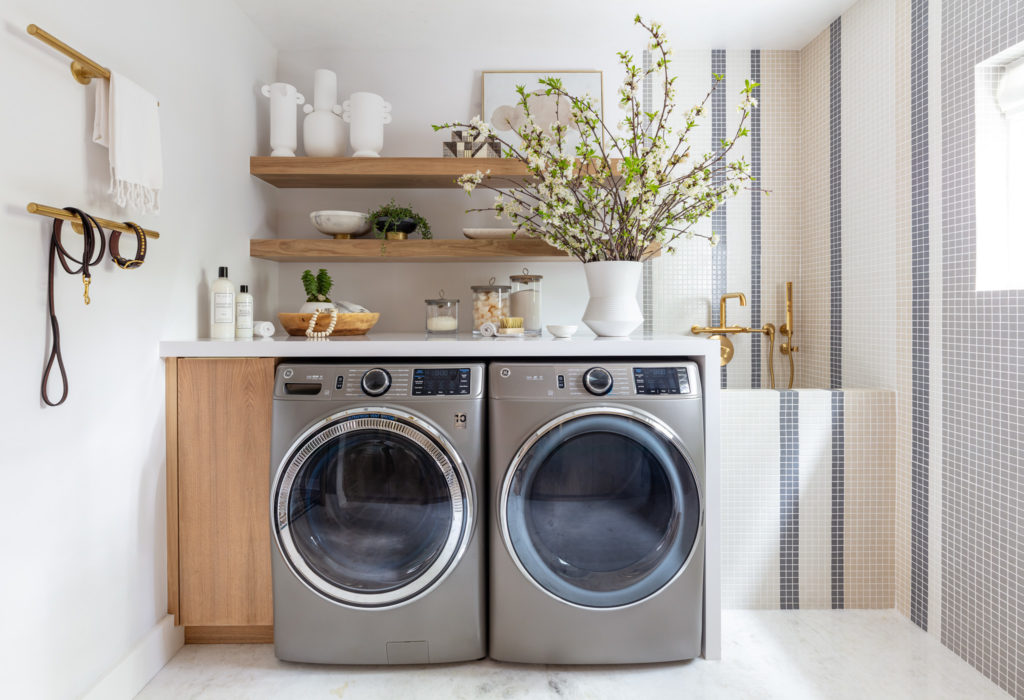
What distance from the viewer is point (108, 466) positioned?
1567mm

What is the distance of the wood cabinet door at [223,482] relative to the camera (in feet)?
5.96

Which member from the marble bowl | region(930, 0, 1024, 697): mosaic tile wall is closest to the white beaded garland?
the marble bowl

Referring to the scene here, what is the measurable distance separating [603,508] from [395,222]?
1433 mm

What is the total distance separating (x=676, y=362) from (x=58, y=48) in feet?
5.60

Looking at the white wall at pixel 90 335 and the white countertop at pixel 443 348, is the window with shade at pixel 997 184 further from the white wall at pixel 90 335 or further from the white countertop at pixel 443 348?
the white wall at pixel 90 335

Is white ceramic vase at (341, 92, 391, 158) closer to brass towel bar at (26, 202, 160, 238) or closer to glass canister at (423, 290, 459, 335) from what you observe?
glass canister at (423, 290, 459, 335)

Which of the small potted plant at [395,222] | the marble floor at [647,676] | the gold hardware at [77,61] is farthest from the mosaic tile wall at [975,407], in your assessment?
the gold hardware at [77,61]

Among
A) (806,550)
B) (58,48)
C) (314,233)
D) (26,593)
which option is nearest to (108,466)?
(26,593)

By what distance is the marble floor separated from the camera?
1.65 metres

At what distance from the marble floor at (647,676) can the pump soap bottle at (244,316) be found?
39.3 inches

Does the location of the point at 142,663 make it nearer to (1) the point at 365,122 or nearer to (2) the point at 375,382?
(2) the point at 375,382

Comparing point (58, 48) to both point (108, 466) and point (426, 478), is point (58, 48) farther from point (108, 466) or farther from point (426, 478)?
point (426, 478)

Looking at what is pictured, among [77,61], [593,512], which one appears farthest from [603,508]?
[77,61]

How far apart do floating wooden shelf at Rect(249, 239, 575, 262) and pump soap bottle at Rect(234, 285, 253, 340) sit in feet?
1.46
